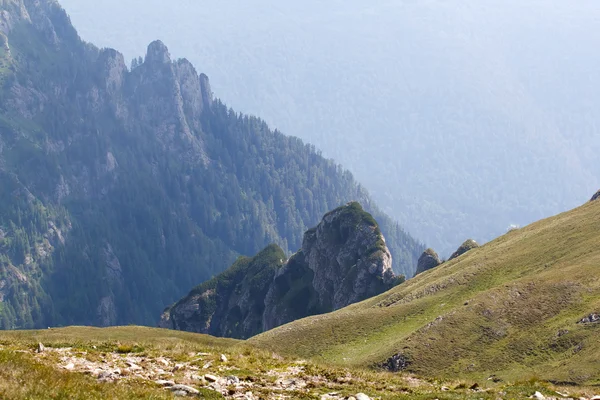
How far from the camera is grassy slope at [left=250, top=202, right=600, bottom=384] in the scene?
53.5 metres

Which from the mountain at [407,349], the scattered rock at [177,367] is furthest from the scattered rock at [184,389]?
the scattered rock at [177,367]

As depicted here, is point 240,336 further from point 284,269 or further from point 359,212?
point 359,212

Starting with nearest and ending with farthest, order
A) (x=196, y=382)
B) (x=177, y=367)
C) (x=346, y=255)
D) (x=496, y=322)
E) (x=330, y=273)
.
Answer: (x=196, y=382) → (x=177, y=367) → (x=496, y=322) → (x=346, y=255) → (x=330, y=273)

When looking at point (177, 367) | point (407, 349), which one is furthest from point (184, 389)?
point (407, 349)

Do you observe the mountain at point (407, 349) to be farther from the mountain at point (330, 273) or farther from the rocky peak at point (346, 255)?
the rocky peak at point (346, 255)

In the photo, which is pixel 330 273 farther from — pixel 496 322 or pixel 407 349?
pixel 407 349

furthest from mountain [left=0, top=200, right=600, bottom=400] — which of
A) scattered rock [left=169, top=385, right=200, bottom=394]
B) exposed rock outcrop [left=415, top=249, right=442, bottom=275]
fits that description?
exposed rock outcrop [left=415, top=249, right=442, bottom=275]

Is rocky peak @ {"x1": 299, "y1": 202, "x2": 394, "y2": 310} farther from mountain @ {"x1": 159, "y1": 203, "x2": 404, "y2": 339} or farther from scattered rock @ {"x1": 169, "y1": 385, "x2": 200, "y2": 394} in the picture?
scattered rock @ {"x1": 169, "y1": 385, "x2": 200, "y2": 394}

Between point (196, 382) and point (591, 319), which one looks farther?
point (591, 319)

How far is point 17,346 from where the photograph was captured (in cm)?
3841

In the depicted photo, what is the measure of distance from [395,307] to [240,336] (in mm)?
122997

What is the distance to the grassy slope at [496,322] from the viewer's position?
53.5 metres

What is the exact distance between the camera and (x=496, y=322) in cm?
6081

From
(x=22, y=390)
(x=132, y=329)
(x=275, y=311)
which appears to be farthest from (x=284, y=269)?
(x=22, y=390)
